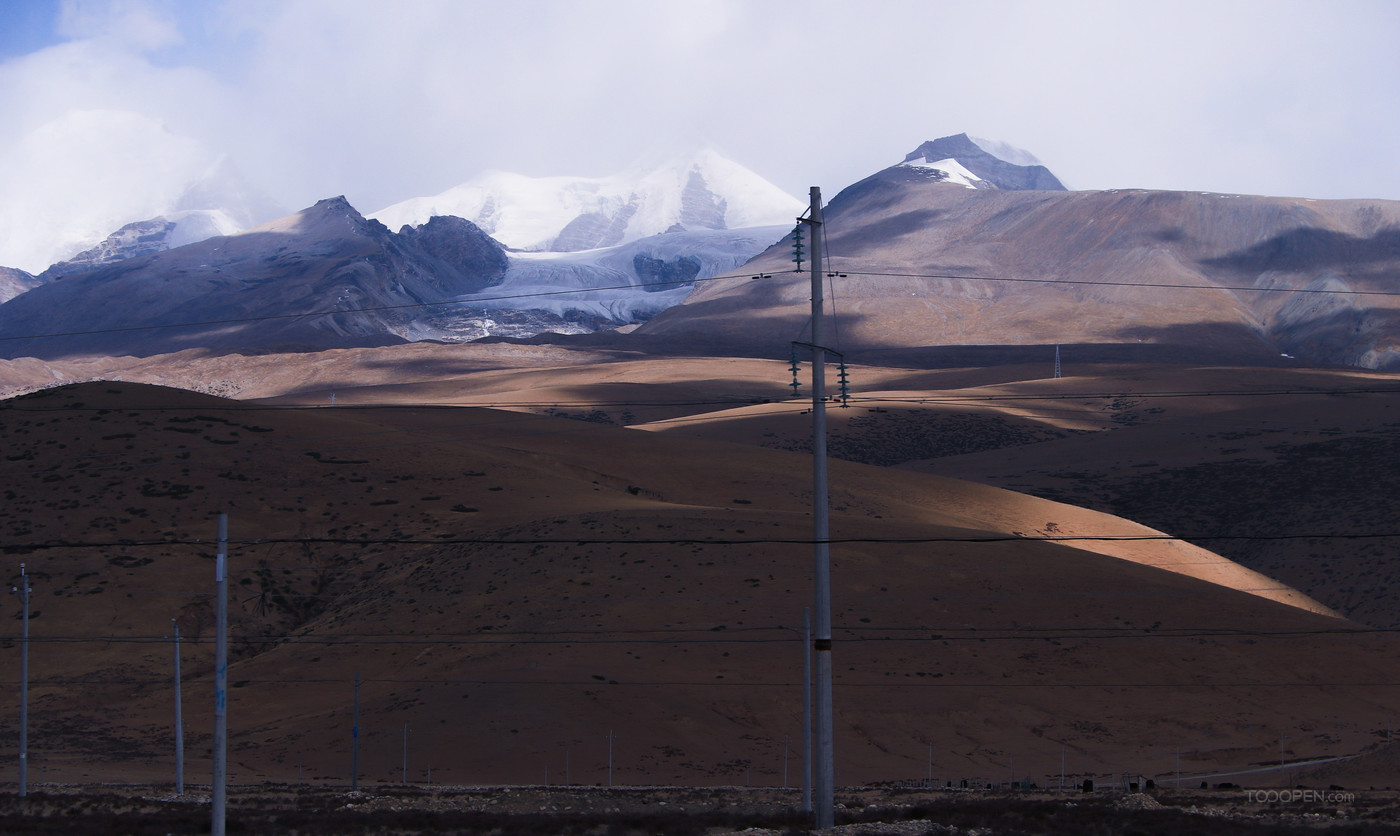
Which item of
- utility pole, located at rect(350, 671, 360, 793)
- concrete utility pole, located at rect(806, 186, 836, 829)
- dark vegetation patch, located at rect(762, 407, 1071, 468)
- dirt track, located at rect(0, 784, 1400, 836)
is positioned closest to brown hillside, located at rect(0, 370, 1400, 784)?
utility pole, located at rect(350, 671, 360, 793)

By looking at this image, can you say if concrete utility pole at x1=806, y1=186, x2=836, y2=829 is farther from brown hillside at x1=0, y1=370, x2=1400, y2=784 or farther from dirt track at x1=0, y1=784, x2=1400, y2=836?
brown hillside at x1=0, y1=370, x2=1400, y2=784

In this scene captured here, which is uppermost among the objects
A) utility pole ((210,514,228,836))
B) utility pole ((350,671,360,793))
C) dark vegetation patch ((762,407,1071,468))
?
utility pole ((210,514,228,836))

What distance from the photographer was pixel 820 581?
18.5m

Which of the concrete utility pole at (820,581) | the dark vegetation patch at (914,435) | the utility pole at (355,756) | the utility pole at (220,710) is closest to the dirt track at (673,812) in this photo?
the utility pole at (355,756)

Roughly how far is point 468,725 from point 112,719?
39.4 ft

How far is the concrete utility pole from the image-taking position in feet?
58.2

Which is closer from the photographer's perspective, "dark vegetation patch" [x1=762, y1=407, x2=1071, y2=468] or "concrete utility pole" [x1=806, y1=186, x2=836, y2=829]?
"concrete utility pole" [x1=806, y1=186, x2=836, y2=829]

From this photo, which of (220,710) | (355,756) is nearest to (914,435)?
(355,756)

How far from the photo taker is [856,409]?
111312mm

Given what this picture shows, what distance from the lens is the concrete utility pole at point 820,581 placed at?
58.2 ft

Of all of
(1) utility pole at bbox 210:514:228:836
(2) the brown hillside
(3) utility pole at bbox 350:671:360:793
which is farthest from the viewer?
(2) the brown hillside

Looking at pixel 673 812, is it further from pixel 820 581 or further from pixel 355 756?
pixel 355 756

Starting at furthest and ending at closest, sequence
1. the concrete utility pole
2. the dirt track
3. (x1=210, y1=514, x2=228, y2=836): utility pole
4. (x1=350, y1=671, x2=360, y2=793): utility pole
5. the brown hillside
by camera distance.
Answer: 1. the brown hillside
2. (x1=350, y1=671, x2=360, y2=793): utility pole
3. the dirt track
4. the concrete utility pole
5. (x1=210, y1=514, x2=228, y2=836): utility pole

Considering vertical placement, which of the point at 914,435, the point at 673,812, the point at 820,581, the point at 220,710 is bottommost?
the point at 673,812
